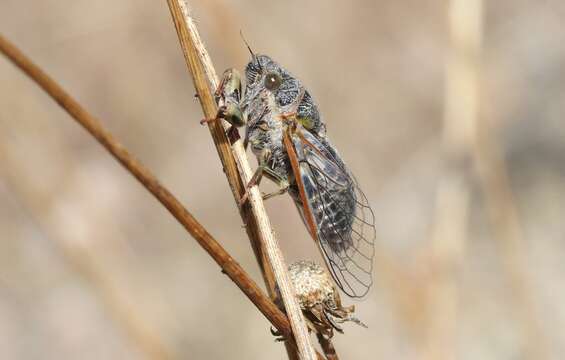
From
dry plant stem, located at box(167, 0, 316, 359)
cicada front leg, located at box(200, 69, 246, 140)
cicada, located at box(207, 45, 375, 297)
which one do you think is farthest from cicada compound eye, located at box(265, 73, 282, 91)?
dry plant stem, located at box(167, 0, 316, 359)

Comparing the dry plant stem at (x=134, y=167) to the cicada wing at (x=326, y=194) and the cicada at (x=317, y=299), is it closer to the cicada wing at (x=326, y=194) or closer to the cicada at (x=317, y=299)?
the cicada at (x=317, y=299)

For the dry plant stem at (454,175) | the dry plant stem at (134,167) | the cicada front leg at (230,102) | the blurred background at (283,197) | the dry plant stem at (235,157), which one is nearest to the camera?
the dry plant stem at (134,167)

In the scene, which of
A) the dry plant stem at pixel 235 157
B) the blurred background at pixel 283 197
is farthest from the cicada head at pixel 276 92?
the blurred background at pixel 283 197

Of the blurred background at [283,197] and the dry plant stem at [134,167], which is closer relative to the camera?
the dry plant stem at [134,167]

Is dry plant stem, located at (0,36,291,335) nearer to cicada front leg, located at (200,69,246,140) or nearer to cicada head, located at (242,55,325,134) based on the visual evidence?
cicada front leg, located at (200,69,246,140)

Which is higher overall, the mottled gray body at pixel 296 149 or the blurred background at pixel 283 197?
the blurred background at pixel 283 197

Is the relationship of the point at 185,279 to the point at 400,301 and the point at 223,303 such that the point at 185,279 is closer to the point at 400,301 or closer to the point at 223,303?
the point at 223,303
